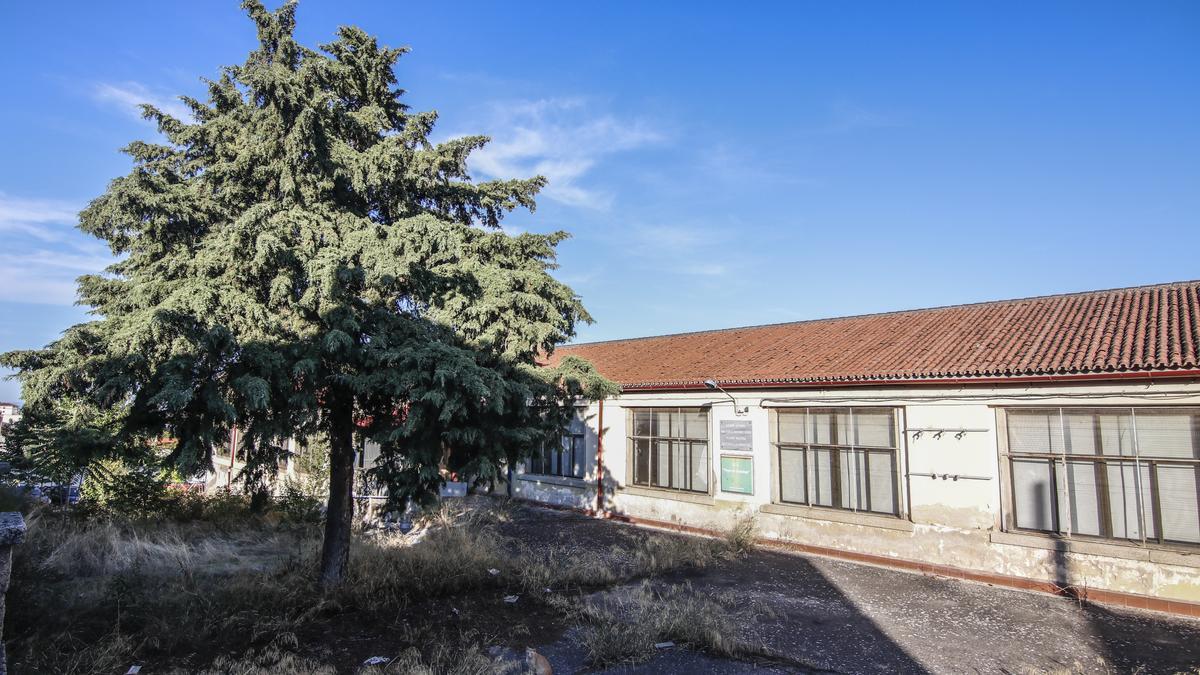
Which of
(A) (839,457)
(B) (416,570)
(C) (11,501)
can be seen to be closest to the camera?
(C) (11,501)

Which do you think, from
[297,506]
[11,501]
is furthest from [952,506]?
[11,501]

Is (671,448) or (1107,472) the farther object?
(671,448)

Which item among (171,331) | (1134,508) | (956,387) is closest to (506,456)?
(171,331)

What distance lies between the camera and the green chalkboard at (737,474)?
→ 1324 cm

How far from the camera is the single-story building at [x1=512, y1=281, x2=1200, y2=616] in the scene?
900 cm

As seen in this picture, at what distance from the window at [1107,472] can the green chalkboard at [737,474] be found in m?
4.76

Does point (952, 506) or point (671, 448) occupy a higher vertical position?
point (671, 448)

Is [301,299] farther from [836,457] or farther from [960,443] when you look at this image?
[960,443]

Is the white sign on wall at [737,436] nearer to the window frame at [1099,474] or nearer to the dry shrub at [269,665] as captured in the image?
the window frame at [1099,474]

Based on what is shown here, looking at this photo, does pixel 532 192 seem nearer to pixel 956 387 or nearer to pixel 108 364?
pixel 108 364

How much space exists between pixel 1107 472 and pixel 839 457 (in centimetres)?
410

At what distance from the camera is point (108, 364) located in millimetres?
5762

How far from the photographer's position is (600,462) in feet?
54.1

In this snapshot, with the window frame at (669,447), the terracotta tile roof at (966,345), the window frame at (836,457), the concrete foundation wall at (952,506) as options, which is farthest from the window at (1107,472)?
the window frame at (669,447)
